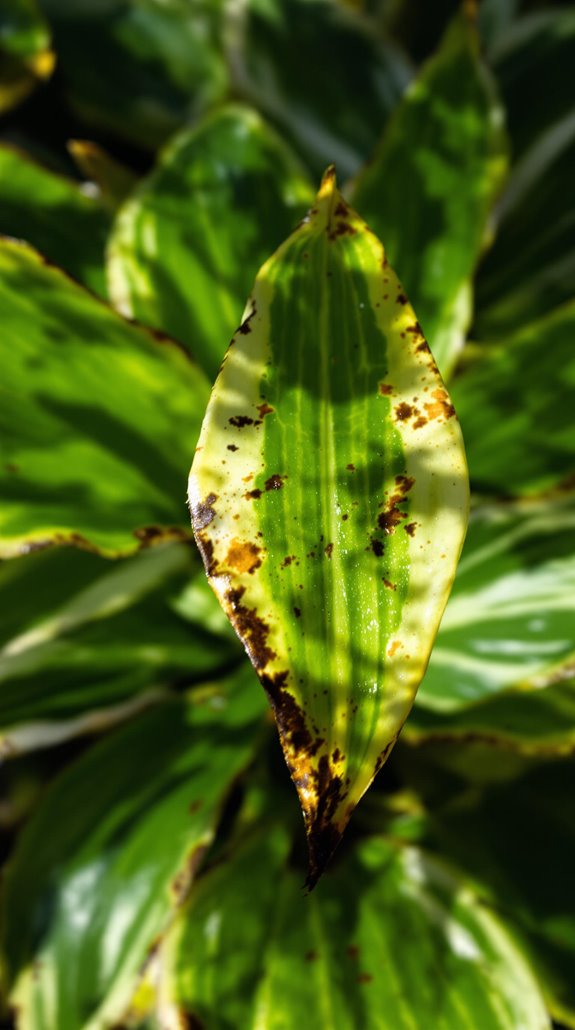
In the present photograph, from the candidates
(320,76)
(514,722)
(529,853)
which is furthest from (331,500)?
(320,76)

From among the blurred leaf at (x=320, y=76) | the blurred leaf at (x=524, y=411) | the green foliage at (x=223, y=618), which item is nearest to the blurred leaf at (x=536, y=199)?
→ the green foliage at (x=223, y=618)

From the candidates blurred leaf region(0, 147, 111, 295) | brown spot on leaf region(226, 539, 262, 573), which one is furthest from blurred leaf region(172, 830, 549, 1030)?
blurred leaf region(0, 147, 111, 295)

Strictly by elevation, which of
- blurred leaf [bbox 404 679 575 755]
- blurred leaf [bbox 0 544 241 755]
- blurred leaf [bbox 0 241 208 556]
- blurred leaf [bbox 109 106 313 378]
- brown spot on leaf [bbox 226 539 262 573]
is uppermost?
blurred leaf [bbox 109 106 313 378]

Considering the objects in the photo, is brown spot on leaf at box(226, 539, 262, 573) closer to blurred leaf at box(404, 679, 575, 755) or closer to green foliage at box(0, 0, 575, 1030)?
green foliage at box(0, 0, 575, 1030)

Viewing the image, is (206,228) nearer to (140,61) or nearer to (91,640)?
(91,640)

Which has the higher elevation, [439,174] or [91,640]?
[439,174]

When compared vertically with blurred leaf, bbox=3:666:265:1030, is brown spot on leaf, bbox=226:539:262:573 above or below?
above

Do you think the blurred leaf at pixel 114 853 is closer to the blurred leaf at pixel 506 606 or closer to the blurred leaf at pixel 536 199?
the blurred leaf at pixel 506 606
